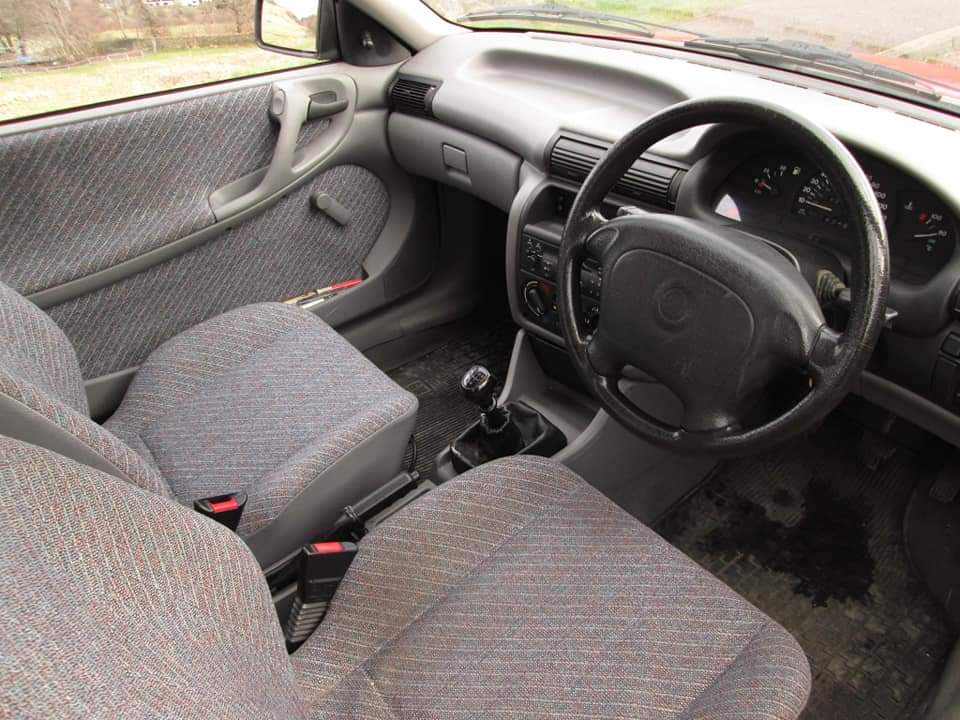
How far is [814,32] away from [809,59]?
0.16 feet

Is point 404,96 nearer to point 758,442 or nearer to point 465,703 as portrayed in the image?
point 758,442

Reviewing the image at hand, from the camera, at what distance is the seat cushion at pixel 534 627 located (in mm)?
937

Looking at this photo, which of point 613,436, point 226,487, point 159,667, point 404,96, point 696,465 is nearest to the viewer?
point 159,667

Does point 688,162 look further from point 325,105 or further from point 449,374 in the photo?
point 449,374

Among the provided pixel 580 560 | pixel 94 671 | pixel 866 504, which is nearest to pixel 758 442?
pixel 580 560

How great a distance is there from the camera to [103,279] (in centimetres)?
170

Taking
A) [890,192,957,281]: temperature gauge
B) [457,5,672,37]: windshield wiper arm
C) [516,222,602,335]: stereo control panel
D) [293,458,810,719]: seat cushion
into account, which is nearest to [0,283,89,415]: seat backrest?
[293,458,810,719]: seat cushion

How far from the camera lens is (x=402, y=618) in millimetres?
1036

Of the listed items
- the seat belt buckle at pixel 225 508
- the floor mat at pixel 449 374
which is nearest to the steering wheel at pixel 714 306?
the seat belt buckle at pixel 225 508

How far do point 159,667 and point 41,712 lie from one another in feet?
0.38

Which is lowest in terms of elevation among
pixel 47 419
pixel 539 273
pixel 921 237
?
pixel 539 273

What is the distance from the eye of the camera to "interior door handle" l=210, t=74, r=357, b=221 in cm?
186

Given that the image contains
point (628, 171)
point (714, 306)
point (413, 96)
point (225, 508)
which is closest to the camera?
point (714, 306)

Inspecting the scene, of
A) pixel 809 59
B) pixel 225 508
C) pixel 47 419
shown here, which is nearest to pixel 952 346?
pixel 809 59
